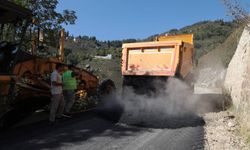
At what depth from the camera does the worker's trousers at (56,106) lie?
32.7 feet

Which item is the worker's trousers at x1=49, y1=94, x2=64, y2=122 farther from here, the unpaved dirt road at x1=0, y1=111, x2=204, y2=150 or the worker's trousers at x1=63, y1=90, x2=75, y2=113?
the worker's trousers at x1=63, y1=90, x2=75, y2=113

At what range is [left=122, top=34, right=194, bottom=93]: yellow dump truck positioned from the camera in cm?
1237

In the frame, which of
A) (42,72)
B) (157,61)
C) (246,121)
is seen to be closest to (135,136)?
(246,121)

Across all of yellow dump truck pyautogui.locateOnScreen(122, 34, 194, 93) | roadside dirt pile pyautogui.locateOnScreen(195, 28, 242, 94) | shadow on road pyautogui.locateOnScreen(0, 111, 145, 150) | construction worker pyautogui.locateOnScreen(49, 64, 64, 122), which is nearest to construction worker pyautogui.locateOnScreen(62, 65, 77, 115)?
construction worker pyautogui.locateOnScreen(49, 64, 64, 122)

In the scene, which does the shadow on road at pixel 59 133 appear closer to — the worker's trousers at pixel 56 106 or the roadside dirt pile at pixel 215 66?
the worker's trousers at pixel 56 106

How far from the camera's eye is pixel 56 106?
1006 centimetres

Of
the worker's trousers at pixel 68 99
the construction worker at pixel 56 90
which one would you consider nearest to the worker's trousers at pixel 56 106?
the construction worker at pixel 56 90

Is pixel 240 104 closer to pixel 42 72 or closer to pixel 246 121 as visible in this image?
pixel 246 121

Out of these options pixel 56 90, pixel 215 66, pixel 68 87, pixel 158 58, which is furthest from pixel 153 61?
pixel 215 66

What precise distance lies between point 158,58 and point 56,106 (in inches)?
157

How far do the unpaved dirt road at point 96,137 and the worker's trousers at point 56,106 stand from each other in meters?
0.26

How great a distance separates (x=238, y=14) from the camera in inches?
297

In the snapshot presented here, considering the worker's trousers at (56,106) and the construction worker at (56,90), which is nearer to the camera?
the worker's trousers at (56,106)

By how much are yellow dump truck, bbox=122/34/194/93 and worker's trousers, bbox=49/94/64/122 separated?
3.29 meters
